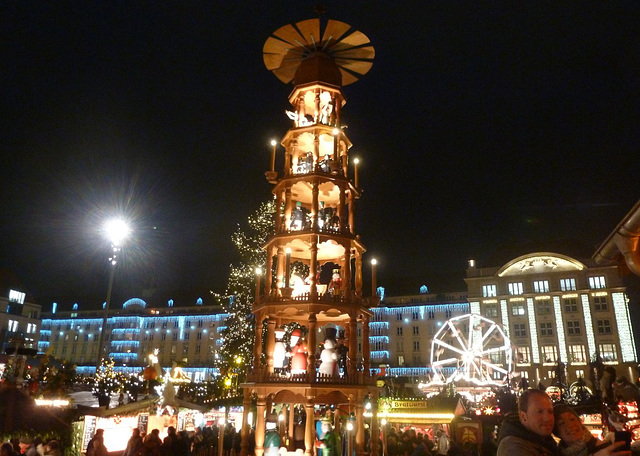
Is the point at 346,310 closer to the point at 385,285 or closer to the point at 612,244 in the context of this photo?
the point at 612,244

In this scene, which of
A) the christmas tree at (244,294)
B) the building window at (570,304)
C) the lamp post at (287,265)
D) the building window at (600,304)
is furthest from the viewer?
the building window at (570,304)

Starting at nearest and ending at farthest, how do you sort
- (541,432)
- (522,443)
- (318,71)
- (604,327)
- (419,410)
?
(522,443)
(541,432)
(318,71)
(419,410)
(604,327)

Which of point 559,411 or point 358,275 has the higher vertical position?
point 358,275

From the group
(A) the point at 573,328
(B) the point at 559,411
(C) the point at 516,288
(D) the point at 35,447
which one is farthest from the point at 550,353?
(B) the point at 559,411

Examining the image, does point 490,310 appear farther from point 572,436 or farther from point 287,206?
point 572,436

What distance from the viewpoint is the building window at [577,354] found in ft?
222

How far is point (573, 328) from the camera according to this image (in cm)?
6988

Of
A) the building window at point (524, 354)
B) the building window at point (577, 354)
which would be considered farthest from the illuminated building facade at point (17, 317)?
the building window at point (577, 354)

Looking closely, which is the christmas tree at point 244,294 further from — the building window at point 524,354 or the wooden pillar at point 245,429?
the building window at point 524,354

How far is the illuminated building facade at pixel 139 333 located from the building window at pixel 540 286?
190 feet

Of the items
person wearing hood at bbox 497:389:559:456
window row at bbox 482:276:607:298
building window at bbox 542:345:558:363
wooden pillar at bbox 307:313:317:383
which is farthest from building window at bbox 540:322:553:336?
person wearing hood at bbox 497:389:559:456

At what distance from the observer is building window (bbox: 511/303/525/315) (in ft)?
239

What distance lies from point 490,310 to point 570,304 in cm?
1172

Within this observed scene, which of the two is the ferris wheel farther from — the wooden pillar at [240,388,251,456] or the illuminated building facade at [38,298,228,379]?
the illuminated building facade at [38,298,228,379]
